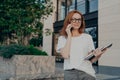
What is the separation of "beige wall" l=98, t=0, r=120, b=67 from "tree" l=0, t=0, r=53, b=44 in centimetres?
297

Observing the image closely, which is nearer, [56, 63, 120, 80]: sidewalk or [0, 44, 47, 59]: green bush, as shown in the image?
[0, 44, 47, 59]: green bush

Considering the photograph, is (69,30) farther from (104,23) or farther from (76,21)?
(104,23)

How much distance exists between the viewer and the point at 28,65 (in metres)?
11.7

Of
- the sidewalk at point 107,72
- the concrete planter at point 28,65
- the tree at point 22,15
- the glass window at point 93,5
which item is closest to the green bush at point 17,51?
the concrete planter at point 28,65

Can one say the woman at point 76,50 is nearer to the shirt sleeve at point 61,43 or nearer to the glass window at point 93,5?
the shirt sleeve at point 61,43

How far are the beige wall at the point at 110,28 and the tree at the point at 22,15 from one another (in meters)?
2.97

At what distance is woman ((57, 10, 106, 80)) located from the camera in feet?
10.7

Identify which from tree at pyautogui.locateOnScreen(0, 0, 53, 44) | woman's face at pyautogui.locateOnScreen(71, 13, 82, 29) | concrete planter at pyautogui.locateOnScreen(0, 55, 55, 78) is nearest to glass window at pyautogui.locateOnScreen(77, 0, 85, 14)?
tree at pyautogui.locateOnScreen(0, 0, 53, 44)

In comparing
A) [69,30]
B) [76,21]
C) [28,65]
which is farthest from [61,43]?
[28,65]

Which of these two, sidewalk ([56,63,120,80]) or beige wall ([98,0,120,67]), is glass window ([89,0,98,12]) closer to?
beige wall ([98,0,120,67])

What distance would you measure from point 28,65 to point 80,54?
338 inches

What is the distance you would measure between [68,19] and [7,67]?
368 inches

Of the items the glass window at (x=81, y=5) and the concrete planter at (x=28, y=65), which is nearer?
the concrete planter at (x=28, y=65)

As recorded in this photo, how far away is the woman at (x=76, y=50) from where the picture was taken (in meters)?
3.26
